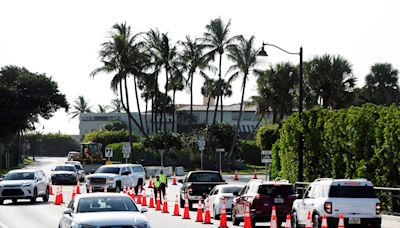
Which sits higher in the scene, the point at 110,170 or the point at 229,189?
the point at 110,170

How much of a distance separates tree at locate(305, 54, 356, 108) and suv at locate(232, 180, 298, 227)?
1781 inches

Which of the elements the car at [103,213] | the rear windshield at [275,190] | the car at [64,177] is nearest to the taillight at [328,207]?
the rear windshield at [275,190]

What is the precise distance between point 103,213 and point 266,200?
29.6 feet

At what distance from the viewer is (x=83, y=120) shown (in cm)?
15675

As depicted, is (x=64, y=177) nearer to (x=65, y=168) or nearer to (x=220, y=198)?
(x=65, y=168)

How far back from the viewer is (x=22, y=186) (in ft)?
127

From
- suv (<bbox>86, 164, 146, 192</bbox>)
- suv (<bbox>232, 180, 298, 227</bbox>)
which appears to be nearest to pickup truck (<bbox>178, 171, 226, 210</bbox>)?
suv (<bbox>232, 180, 298, 227</bbox>)

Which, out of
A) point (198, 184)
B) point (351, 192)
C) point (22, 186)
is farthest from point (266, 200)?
point (22, 186)

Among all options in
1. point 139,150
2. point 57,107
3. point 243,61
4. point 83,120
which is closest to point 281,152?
point 243,61

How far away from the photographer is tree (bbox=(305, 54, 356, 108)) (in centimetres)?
7144

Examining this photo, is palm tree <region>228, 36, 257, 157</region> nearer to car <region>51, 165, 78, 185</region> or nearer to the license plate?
car <region>51, 165, 78, 185</region>

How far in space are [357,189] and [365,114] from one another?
13.0 metres

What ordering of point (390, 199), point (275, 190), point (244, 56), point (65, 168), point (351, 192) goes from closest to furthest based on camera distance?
point (351, 192) < point (275, 190) < point (390, 199) < point (65, 168) < point (244, 56)

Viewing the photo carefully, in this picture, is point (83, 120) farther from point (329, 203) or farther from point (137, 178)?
point (329, 203)
